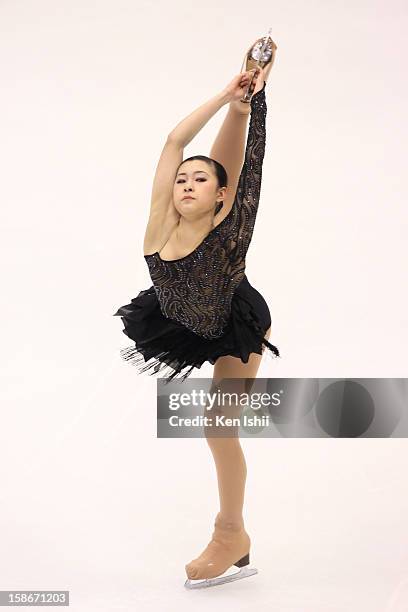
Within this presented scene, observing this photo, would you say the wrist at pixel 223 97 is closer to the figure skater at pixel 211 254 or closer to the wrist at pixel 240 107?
A: the figure skater at pixel 211 254

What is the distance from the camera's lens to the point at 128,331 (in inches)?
140

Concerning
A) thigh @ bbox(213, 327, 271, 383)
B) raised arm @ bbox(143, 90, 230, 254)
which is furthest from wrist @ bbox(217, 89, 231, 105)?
thigh @ bbox(213, 327, 271, 383)

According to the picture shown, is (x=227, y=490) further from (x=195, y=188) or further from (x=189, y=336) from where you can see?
(x=195, y=188)

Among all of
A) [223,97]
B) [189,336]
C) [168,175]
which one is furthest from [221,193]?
[189,336]

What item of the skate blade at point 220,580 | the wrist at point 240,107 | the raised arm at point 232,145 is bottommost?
the skate blade at point 220,580

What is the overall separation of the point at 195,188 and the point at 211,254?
22 cm

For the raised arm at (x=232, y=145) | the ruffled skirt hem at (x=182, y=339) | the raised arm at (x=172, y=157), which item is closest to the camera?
the raised arm at (x=172, y=157)

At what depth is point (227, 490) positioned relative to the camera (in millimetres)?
3629

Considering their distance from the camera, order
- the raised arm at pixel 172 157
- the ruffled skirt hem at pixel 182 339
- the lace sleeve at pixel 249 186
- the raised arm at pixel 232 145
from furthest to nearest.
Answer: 1. the raised arm at pixel 232 145
2. the ruffled skirt hem at pixel 182 339
3. the raised arm at pixel 172 157
4. the lace sleeve at pixel 249 186

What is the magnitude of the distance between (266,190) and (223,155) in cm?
208

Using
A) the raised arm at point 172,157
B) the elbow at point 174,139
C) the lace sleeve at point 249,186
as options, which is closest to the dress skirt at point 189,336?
the lace sleeve at point 249,186

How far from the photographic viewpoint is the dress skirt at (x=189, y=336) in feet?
11.2
